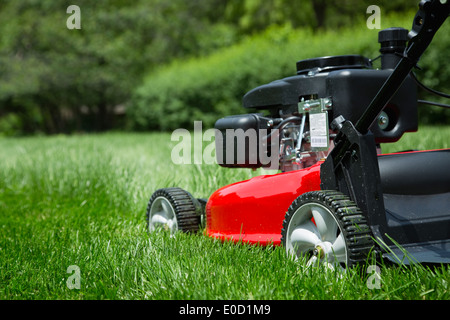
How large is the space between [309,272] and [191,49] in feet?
65.1

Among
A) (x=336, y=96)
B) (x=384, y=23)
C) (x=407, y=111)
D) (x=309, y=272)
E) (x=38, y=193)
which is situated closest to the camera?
(x=309, y=272)

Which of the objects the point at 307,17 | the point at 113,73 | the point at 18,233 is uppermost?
the point at 307,17

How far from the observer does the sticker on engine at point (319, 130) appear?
229 centimetres

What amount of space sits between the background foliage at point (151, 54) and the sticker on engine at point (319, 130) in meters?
8.47

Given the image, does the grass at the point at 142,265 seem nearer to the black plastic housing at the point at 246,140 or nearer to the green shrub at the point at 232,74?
the black plastic housing at the point at 246,140

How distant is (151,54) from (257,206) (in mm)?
18179

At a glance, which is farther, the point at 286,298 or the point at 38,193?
the point at 38,193

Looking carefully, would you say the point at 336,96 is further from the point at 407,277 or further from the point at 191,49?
the point at 191,49

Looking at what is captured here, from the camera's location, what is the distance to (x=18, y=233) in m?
3.04

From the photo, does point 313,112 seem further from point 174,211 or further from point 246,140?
point 174,211

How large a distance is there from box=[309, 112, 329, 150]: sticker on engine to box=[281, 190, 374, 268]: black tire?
1.37ft

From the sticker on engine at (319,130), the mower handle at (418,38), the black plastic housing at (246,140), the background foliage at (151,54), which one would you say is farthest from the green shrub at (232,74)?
the mower handle at (418,38)

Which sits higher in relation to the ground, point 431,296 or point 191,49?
point 191,49
